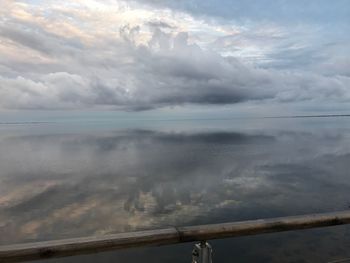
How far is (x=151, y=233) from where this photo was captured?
8.09ft

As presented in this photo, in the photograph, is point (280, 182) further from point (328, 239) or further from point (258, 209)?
point (328, 239)

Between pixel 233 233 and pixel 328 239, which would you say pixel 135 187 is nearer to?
pixel 328 239

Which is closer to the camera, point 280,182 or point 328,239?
point 328,239

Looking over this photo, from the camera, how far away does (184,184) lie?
28.9 metres

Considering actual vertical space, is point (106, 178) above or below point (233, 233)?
below

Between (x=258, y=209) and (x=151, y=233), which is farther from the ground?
(x=151, y=233)

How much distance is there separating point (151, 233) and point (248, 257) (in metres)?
11.7

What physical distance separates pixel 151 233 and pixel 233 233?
2.16ft

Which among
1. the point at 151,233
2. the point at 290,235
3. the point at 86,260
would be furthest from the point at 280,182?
the point at 151,233

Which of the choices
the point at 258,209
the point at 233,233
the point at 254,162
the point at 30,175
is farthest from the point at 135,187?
the point at 233,233

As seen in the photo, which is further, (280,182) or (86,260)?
(280,182)

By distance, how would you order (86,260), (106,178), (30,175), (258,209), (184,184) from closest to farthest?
(86,260) < (258,209) < (184,184) < (106,178) < (30,175)

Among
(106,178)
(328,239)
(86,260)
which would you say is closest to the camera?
(86,260)

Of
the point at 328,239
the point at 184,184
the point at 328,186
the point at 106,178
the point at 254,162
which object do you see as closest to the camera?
the point at 328,239
